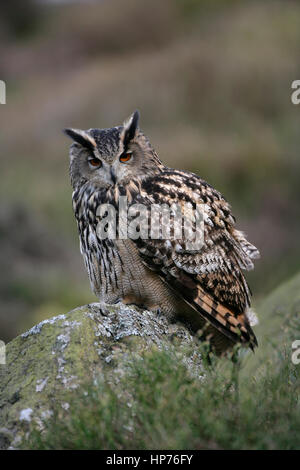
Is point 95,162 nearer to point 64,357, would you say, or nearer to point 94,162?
point 94,162

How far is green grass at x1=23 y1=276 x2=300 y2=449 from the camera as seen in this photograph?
2.33m

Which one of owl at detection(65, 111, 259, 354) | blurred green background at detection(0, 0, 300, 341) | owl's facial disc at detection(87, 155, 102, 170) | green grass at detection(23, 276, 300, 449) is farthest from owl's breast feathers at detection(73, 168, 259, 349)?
blurred green background at detection(0, 0, 300, 341)

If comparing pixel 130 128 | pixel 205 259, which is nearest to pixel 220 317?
pixel 205 259

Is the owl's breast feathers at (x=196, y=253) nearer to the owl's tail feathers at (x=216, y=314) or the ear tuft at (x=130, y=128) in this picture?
the owl's tail feathers at (x=216, y=314)

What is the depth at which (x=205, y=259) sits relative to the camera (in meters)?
3.71

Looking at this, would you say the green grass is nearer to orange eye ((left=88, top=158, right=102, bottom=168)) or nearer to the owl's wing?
the owl's wing

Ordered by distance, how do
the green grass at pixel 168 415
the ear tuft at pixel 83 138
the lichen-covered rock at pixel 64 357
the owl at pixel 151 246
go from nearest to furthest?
1. the green grass at pixel 168 415
2. the lichen-covered rock at pixel 64 357
3. the owl at pixel 151 246
4. the ear tuft at pixel 83 138

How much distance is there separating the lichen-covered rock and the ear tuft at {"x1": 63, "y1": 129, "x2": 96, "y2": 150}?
102 cm

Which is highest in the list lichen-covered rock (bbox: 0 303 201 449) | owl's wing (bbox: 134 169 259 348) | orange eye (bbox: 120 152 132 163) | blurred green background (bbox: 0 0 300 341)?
blurred green background (bbox: 0 0 300 341)

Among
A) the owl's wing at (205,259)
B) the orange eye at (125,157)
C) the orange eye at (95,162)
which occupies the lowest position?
the owl's wing at (205,259)

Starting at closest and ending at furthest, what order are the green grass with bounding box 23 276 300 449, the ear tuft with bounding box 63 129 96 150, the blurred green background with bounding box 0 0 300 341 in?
the green grass with bounding box 23 276 300 449 → the ear tuft with bounding box 63 129 96 150 → the blurred green background with bounding box 0 0 300 341

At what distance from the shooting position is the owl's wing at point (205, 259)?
351 centimetres

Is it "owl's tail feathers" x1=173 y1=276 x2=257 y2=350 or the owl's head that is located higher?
the owl's head

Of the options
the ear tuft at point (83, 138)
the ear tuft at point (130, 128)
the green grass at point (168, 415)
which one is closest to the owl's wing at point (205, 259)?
the ear tuft at point (130, 128)
